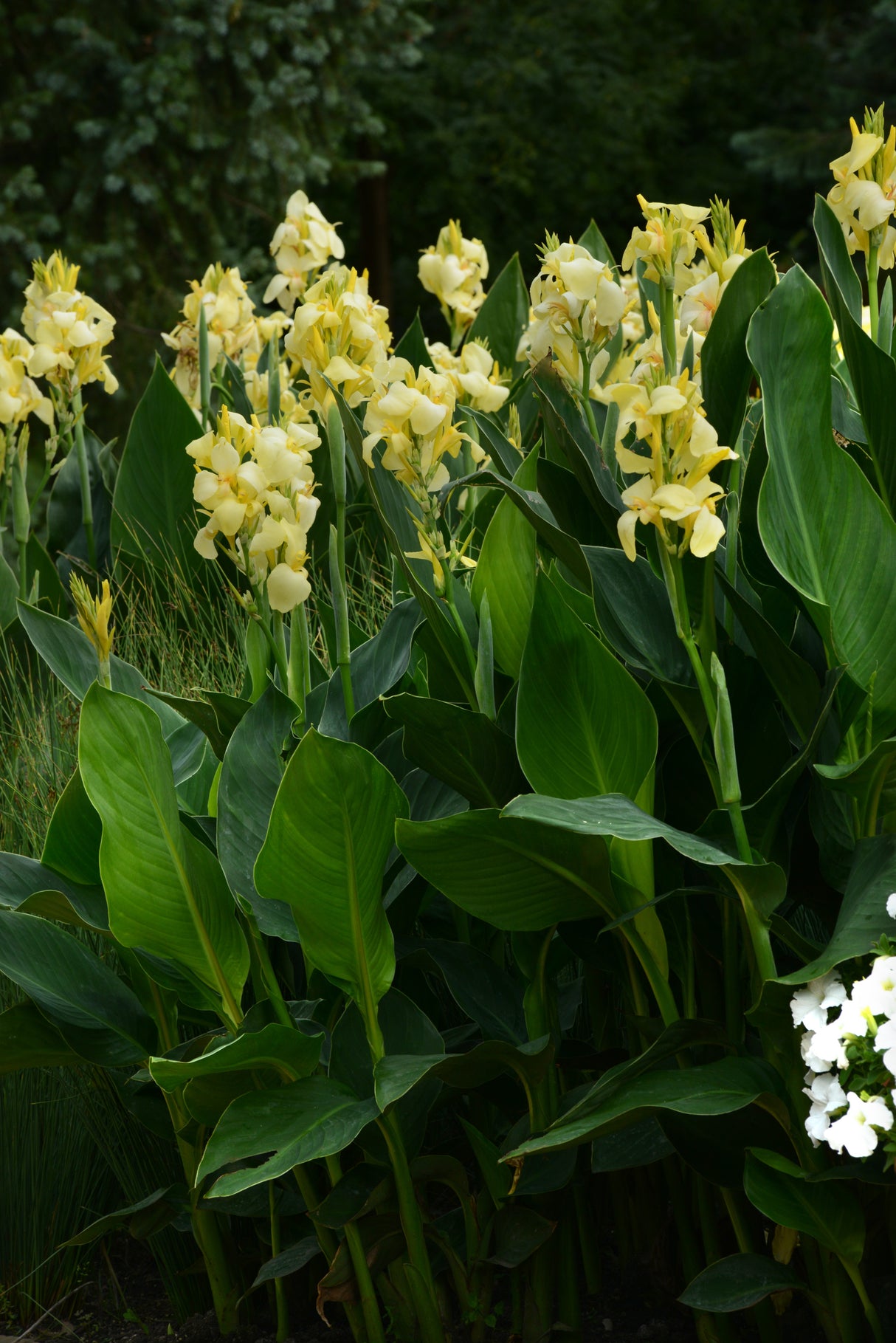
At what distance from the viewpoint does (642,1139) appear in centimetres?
153

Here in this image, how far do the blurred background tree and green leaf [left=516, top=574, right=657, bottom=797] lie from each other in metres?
6.46

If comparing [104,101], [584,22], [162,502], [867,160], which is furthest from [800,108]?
[867,160]

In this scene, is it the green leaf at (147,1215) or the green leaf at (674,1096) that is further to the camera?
the green leaf at (147,1215)

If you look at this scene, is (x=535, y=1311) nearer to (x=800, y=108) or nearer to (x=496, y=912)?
(x=496, y=912)

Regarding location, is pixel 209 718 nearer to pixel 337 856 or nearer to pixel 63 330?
pixel 337 856

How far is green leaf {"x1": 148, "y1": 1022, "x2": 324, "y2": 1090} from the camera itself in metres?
1.35

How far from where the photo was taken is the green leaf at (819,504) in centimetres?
141

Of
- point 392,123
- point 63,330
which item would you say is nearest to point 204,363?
point 63,330

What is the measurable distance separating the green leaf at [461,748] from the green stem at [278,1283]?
0.56 metres

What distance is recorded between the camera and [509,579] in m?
1.71

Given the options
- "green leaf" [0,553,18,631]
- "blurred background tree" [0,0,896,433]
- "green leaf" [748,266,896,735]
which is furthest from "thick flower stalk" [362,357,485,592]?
"blurred background tree" [0,0,896,433]

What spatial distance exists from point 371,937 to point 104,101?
8577 mm

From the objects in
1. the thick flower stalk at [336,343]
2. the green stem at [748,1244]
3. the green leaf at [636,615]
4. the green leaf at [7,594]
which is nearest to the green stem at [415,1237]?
the green stem at [748,1244]

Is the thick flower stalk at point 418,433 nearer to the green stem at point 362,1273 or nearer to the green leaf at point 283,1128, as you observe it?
the green leaf at point 283,1128
